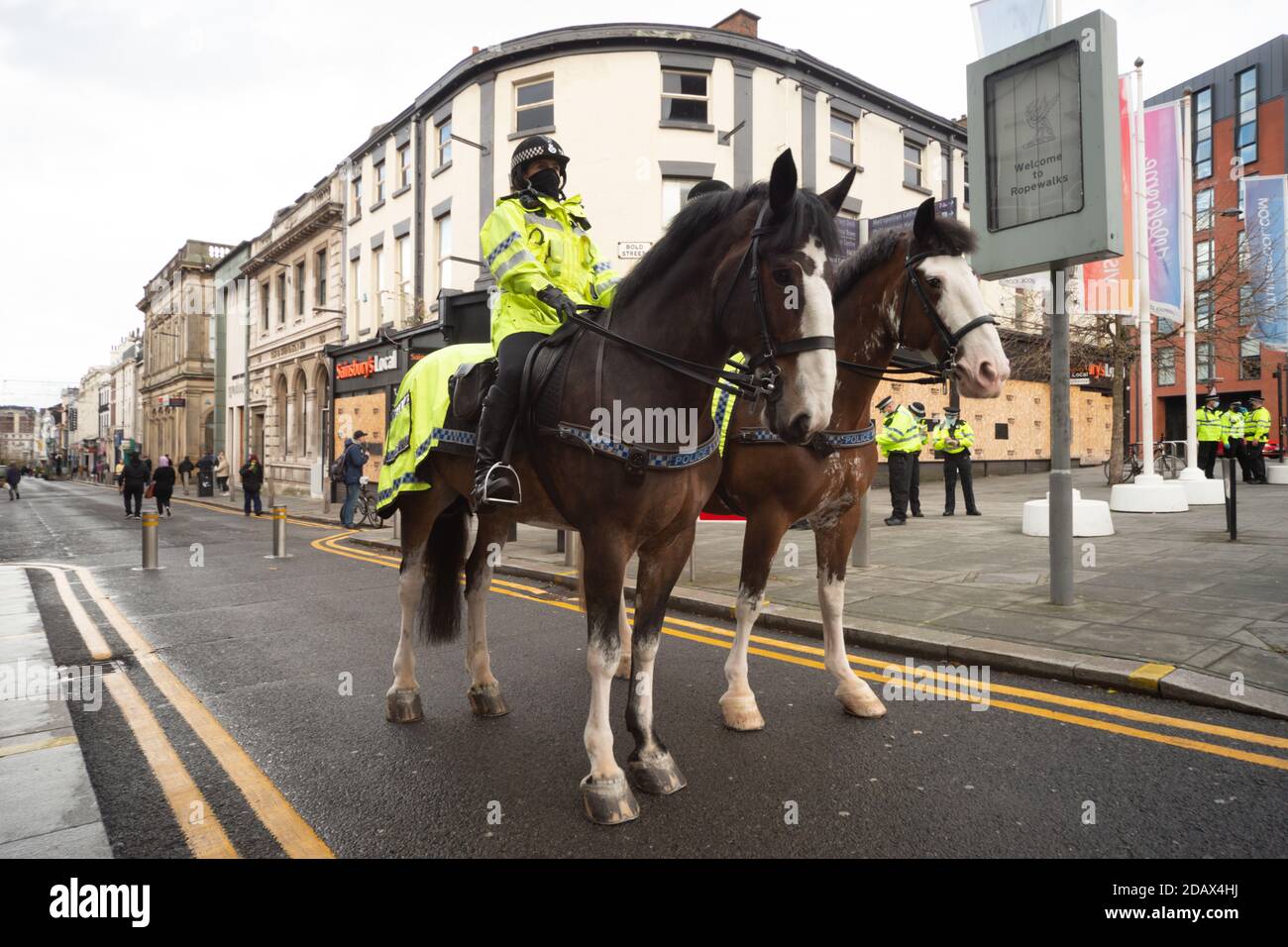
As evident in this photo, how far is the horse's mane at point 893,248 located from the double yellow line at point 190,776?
3699 millimetres

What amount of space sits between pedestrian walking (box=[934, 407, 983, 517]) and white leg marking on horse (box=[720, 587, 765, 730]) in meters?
10.5

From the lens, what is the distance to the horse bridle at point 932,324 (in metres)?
3.94

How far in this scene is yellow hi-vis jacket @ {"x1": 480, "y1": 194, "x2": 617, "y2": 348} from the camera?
11.7 feet

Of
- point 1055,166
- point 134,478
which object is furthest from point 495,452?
point 134,478

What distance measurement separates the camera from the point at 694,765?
140 inches

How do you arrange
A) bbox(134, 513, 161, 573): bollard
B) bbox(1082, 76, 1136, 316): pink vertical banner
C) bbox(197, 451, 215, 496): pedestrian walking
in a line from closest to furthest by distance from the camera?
bbox(134, 513, 161, 573): bollard < bbox(1082, 76, 1136, 316): pink vertical banner < bbox(197, 451, 215, 496): pedestrian walking

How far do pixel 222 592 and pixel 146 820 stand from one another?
6.52 metres

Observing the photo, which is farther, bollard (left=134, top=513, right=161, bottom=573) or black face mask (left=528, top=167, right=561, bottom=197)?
bollard (left=134, top=513, right=161, bottom=573)

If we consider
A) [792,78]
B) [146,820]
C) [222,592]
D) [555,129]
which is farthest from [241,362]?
[146,820]

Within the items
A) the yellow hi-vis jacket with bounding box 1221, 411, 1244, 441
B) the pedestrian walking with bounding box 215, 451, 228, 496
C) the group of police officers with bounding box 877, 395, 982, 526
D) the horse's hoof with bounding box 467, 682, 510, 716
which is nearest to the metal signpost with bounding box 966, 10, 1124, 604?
the horse's hoof with bounding box 467, 682, 510, 716

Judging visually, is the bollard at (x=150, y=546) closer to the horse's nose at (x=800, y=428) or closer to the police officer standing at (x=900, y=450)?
the horse's nose at (x=800, y=428)

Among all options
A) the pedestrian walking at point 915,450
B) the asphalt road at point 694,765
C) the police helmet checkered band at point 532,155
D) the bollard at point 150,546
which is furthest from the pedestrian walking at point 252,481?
the police helmet checkered band at point 532,155

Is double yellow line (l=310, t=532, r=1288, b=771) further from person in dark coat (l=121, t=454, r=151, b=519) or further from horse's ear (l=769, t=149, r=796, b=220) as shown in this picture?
person in dark coat (l=121, t=454, r=151, b=519)

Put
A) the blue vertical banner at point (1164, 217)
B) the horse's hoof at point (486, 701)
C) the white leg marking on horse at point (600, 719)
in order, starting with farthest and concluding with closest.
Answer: the blue vertical banner at point (1164, 217) → the horse's hoof at point (486, 701) → the white leg marking on horse at point (600, 719)
